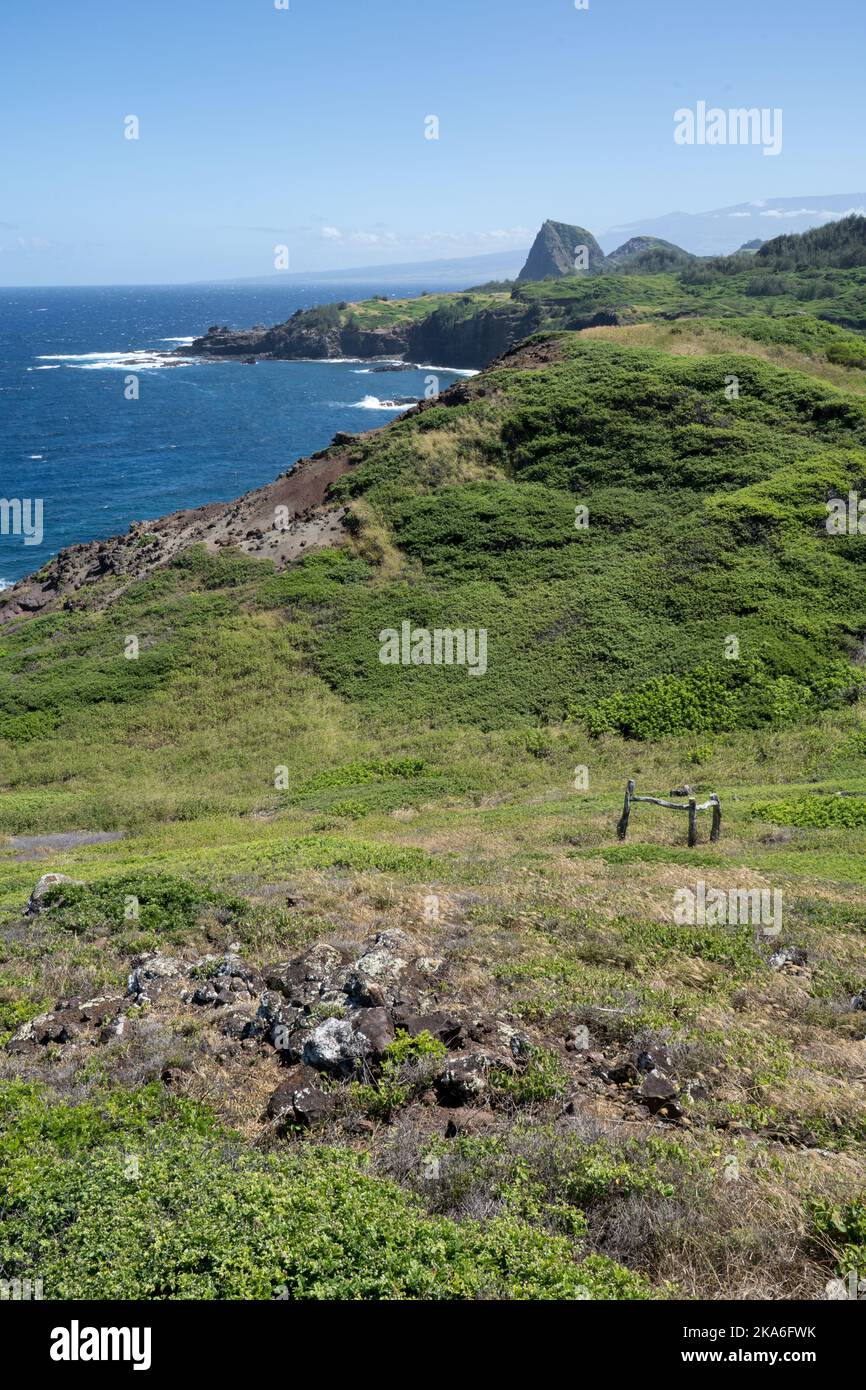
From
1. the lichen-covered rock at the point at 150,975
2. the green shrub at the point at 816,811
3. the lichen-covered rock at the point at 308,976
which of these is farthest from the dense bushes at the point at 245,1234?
the green shrub at the point at 816,811

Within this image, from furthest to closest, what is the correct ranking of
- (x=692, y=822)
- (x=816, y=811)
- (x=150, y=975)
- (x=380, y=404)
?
(x=380, y=404)
(x=816, y=811)
(x=692, y=822)
(x=150, y=975)

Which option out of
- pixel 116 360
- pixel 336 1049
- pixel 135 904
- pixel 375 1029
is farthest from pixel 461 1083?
pixel 116 360

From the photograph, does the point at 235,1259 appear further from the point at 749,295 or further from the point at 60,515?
the point at 749,295

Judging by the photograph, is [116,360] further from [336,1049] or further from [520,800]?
[336,1049]

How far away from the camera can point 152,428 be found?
10144cm

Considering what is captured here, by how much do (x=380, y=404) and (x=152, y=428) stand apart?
30.1 m

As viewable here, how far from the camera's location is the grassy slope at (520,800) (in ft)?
23.0

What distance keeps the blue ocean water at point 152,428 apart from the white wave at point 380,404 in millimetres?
412

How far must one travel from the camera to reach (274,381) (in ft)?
438

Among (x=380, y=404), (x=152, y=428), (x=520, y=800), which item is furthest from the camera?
(x=380, y=404)

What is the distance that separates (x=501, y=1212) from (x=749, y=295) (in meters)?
138

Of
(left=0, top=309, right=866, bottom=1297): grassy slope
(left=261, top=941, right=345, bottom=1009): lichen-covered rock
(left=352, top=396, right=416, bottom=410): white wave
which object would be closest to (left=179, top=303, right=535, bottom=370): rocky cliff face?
(left=352, top=396, right=416, bottom=410): white wave
